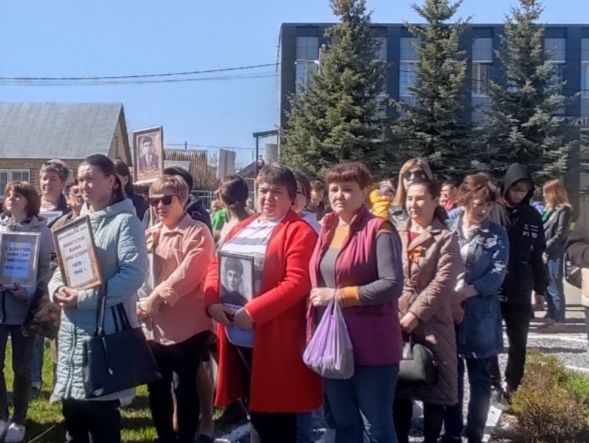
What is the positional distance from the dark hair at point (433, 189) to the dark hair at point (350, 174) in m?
0.63

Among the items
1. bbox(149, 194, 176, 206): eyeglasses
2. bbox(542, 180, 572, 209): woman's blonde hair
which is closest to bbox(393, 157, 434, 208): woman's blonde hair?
bbox(149, 194, 176, 206): eyeglasses

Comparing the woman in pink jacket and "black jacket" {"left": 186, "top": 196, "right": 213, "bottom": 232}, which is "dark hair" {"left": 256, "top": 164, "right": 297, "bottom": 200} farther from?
"black jacket" {"left": 186, "top": 196, "right": 213, "bottom": 232}

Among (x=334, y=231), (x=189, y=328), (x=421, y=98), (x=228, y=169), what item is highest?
(x=421, y=98)

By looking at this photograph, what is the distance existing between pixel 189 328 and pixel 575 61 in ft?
Answer: 136

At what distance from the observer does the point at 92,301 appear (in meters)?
4.26

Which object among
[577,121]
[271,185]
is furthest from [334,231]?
[577,121]

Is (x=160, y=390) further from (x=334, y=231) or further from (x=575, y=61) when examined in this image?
(x=575, y=61)

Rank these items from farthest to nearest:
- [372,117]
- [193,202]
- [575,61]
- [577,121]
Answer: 1. [575,61]
2. [577,121]
3. [372,117]
4. [193,202]

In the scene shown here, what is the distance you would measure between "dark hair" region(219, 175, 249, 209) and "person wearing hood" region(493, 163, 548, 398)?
7.11 ft

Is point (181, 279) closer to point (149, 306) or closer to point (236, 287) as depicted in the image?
point (149, 306)

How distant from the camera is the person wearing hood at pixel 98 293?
429cm

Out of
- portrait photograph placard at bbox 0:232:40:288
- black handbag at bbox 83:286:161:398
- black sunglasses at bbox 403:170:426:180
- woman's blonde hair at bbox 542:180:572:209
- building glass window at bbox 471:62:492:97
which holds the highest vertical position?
building glass window at bbox 471:62:492:97

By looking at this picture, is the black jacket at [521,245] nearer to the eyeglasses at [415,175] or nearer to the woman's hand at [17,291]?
the eyeglasses at [415,175]

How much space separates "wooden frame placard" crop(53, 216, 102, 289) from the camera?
4.24m
